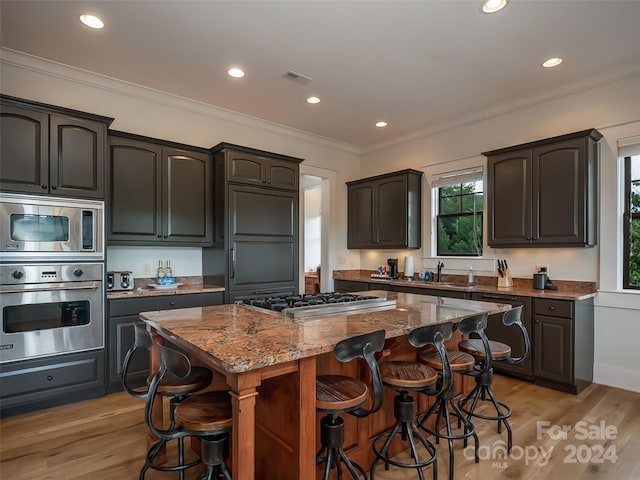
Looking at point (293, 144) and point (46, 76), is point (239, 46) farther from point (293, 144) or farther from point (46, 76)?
point (293, 144)

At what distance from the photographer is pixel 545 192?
3662mm

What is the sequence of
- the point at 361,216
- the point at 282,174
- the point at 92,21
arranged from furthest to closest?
the point at 361,216 < the point at 282,174 < the point at 92,21

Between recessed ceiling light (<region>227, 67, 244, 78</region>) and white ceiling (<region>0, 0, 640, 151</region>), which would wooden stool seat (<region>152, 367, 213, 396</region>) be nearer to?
white ceiling (<region>0, 0, 640, 151</region>)

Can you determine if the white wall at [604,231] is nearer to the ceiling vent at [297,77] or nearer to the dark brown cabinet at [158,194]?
the ceiling vent at [297,77]

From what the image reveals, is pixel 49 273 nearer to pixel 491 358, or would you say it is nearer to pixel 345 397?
pixel 345 397

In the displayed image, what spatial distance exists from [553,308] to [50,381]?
4.44m

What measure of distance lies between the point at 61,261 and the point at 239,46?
2.33m

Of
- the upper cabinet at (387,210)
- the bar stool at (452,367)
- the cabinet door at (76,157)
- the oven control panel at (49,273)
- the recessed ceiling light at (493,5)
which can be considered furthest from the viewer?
the upper cabinet at (387,210)

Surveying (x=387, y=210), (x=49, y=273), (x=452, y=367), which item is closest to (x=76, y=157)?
(x=49, y=273)

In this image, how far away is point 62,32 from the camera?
9.30 feet

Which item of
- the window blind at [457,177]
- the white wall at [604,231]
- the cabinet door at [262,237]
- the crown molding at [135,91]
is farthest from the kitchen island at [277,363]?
the crown molding at [135,91]

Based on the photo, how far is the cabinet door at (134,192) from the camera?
135 inches

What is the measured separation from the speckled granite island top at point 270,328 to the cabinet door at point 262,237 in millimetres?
1462

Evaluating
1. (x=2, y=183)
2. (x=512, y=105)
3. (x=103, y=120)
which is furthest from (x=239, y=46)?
(x=512, y=105)
